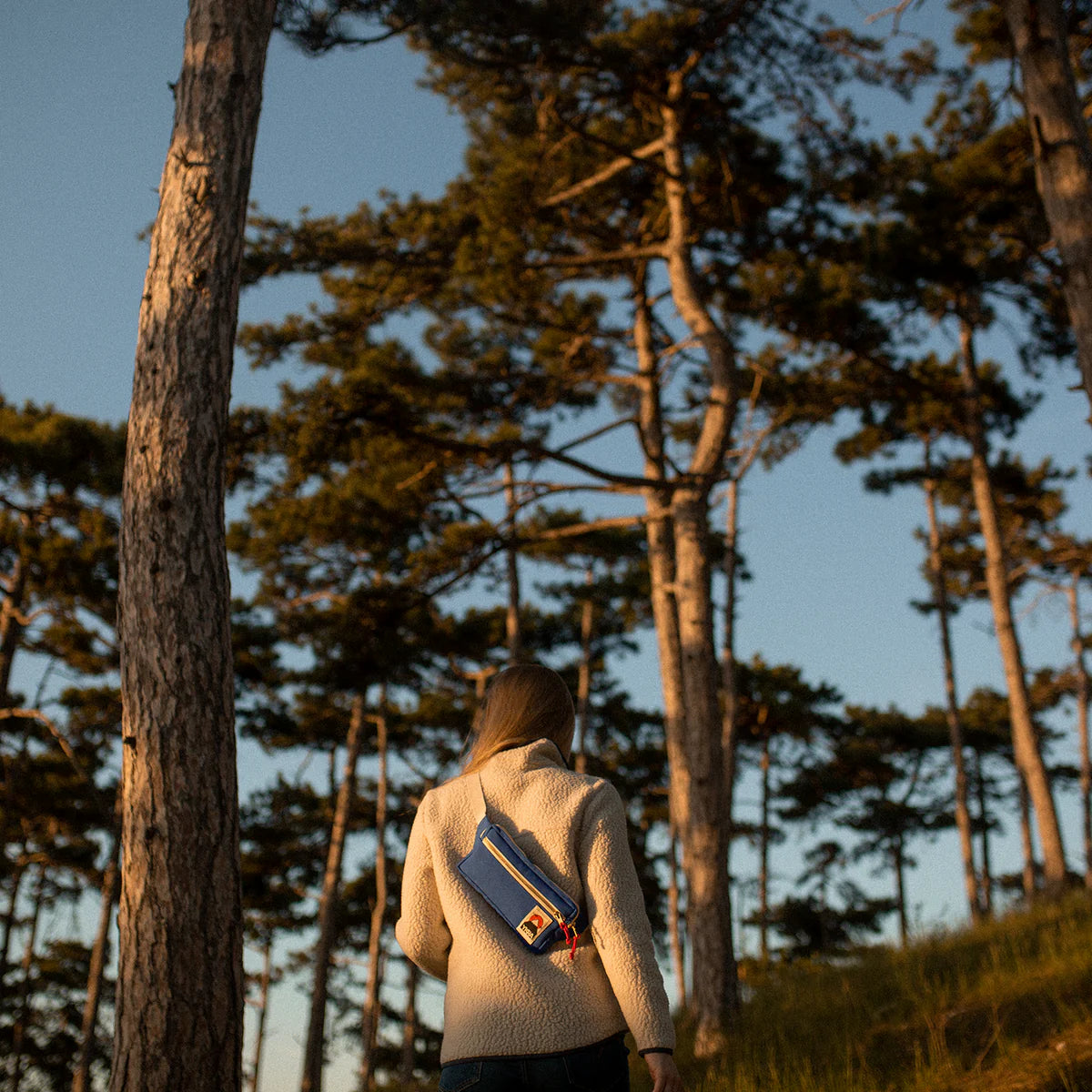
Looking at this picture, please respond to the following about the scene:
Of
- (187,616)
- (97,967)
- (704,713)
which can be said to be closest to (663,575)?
(704,713)

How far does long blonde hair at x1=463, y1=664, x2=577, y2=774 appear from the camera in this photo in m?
2.45

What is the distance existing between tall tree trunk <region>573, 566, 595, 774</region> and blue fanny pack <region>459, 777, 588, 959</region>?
18.6 m

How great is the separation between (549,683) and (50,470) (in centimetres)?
1428

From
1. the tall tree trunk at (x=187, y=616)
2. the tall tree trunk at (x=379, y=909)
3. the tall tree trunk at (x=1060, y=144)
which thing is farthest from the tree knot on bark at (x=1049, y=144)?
the tall tree trunk at (x=379, y=909)

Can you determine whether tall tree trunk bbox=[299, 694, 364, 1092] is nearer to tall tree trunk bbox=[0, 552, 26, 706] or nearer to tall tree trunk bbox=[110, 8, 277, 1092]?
tall tree trunk bbox=[0, 552, 26, 706]

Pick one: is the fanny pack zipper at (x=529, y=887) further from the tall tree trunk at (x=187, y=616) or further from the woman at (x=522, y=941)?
the tall tree trunk at (x=187, y=616)

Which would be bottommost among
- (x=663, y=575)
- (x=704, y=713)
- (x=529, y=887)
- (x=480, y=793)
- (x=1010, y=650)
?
(x=529, y=887)

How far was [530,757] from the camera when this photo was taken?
2.37 metres

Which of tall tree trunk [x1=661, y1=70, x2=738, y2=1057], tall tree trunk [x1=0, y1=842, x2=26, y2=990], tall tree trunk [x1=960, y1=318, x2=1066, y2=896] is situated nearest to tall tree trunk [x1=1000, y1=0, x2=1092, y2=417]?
tall tree trunk [x1=661, y1=70, x2=738, y2=1057]

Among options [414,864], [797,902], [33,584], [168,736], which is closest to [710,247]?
[168,736]

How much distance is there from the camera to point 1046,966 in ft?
20.5

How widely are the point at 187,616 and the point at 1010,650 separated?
→ 12.2m

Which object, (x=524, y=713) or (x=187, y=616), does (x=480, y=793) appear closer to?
(x=524, y=713)

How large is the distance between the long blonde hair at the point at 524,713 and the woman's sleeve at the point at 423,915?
8.4 inches
